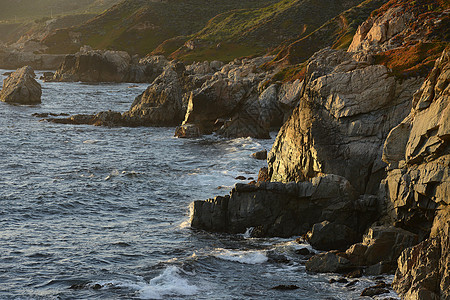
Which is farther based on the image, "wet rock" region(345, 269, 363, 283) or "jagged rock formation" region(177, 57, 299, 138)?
"jagged rock formation" region(177, 57, 299, 138)

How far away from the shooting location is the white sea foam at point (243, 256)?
30.1 m

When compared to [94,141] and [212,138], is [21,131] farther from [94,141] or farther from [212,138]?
[212,138]

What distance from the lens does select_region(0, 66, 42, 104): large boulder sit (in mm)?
105219

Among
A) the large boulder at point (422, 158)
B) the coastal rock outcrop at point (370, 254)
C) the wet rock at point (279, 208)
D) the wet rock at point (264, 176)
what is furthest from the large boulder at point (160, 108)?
the coastal rock outcrop at point (370, 254)

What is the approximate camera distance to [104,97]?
4670 inches

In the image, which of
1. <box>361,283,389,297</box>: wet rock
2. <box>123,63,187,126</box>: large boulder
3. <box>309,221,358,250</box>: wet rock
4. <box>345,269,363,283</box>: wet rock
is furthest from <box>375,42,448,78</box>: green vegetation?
<box>123,63,187,126</box>: large boulder

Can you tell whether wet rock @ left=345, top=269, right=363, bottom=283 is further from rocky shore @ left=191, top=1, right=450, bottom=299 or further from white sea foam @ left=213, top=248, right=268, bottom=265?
white sea foam @ left=213, top=248, right=268, bottom=265

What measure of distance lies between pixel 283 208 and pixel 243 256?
5.60 m

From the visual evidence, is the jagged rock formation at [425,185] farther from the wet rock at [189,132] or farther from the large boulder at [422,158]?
the wet rock at [189,132]

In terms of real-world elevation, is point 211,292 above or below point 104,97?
below

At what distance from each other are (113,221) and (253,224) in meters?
10.6

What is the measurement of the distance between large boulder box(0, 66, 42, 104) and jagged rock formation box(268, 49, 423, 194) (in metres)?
78.9

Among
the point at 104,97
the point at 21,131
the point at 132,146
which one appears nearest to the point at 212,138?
the point at 132,146

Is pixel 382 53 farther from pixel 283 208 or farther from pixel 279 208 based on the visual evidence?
pixel 279 208
